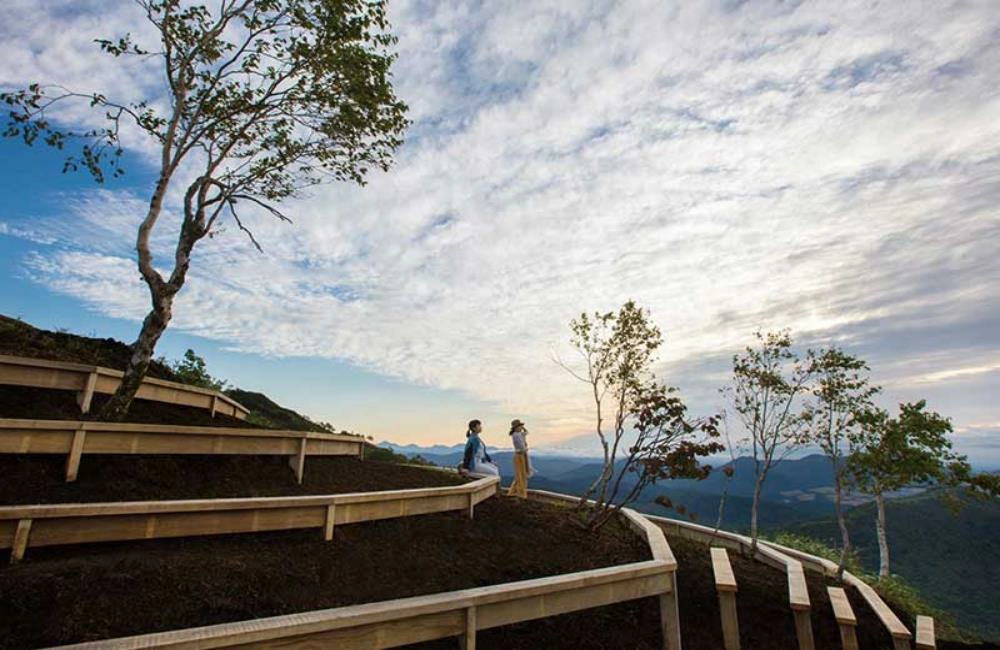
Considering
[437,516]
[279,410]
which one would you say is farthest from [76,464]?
[279,410]

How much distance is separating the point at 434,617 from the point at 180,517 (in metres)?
3.79

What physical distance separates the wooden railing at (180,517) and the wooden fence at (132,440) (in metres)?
1.64

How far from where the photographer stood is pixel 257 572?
5.50 metres

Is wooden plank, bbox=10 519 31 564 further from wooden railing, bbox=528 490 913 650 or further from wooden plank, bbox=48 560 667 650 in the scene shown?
wooden railing, bbox=528 490 913 650

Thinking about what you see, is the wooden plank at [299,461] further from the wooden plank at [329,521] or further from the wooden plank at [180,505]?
the wooden plank at [329,521]

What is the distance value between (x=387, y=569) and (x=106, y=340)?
1095 centimetres

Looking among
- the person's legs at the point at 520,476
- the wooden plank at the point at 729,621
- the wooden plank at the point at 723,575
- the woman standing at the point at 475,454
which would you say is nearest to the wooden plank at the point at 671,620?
the wooden plank at the point at 723,575

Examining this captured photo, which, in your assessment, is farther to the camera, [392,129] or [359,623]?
[392,129]

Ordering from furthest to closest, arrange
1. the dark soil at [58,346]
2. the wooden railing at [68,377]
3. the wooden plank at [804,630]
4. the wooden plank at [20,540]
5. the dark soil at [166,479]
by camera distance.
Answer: the dark soil at [58,346] < the wooden railing at [68,377] < the dark soil at [166,479] < the wooden plank at [804,630] < the wooden plank at [20,540]

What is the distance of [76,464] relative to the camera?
6.68 meters

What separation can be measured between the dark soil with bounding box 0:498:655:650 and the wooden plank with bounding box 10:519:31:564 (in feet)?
0.31

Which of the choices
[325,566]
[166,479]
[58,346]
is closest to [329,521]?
[325,566]

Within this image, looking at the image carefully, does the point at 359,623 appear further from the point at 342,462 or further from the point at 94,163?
the point at 94,163

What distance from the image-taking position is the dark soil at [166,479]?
634 cm
